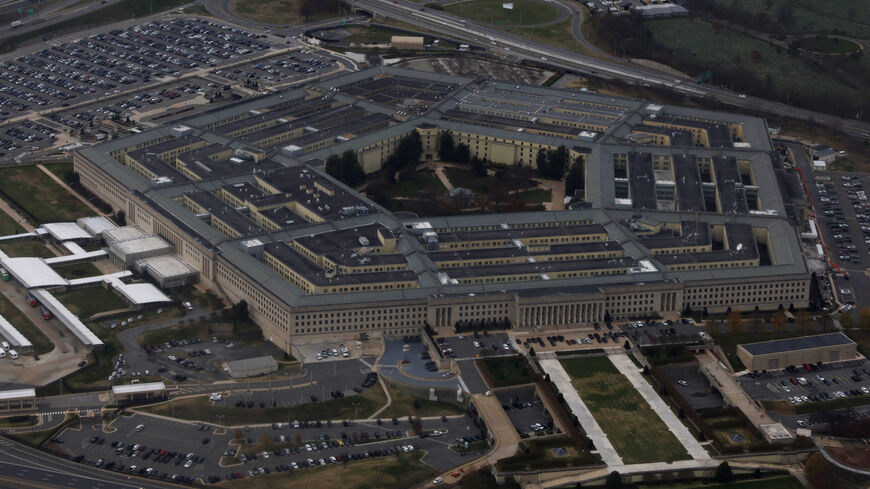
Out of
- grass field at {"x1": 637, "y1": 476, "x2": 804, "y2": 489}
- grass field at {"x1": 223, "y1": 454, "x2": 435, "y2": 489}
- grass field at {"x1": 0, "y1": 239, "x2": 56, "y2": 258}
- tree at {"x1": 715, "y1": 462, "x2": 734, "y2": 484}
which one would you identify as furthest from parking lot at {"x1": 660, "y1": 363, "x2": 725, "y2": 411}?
grass field at {"x1": 0, "y1": 239, "x2": 56, "y2": 258}

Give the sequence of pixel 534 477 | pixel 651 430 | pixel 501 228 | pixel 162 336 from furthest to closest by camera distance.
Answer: pixel 501 228, pixel 162 336, pixel 651 430, pixel 534 477

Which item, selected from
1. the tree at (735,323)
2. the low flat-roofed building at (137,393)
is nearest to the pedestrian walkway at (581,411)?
the tree at (735,323)

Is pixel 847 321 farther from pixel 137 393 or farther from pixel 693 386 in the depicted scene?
pixel 137 393

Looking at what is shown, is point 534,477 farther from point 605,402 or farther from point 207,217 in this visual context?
point 207,217

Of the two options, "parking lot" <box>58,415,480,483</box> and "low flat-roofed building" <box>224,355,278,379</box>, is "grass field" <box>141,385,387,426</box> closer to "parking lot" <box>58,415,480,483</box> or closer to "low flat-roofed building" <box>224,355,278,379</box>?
"parking lot" <box>58,415,480,483</box>

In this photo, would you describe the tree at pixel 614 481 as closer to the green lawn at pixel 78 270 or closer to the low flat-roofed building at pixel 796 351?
the low flat-roofed building at pixel 796 351

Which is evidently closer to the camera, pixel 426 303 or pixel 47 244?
pixel 426 303

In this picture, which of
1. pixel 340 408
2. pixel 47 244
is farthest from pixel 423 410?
pixel 47 244
